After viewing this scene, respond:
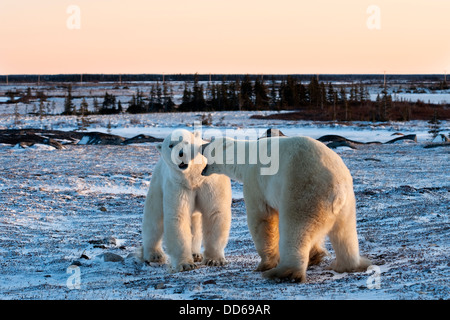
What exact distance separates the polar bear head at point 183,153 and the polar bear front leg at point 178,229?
33 cm

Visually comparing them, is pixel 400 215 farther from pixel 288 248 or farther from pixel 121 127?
pixel 121 127

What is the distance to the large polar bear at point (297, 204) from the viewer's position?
4.95 m

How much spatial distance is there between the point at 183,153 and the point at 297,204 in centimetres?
167

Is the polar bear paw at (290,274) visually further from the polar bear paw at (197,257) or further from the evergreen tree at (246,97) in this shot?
the evergreen tree at (246,97)

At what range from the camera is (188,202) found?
6312 mm

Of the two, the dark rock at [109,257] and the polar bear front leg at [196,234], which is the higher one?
the polar bear front leg at [196,234]

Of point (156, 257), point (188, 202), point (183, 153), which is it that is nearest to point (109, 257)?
point (156, 257)

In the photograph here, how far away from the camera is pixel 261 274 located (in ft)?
18.5

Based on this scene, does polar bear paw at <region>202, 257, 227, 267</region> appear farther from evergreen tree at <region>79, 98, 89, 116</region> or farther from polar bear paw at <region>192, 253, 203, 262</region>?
evergreen tree at <region>79, 98, 89, 116</region>

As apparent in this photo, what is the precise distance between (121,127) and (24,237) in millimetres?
24830

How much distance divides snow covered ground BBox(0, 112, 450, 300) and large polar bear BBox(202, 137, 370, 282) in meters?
0.23

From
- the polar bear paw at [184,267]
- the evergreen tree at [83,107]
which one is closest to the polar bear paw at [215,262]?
the polar bear paw at [184,267]

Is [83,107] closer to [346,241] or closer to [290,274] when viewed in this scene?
[346,241]

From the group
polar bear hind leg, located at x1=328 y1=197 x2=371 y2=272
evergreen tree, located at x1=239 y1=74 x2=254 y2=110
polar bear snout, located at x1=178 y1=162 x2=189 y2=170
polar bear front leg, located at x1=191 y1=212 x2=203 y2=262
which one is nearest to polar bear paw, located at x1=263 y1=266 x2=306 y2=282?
polar bear hind leg, located at x1=328 y1=197 x2=371 y2=272
